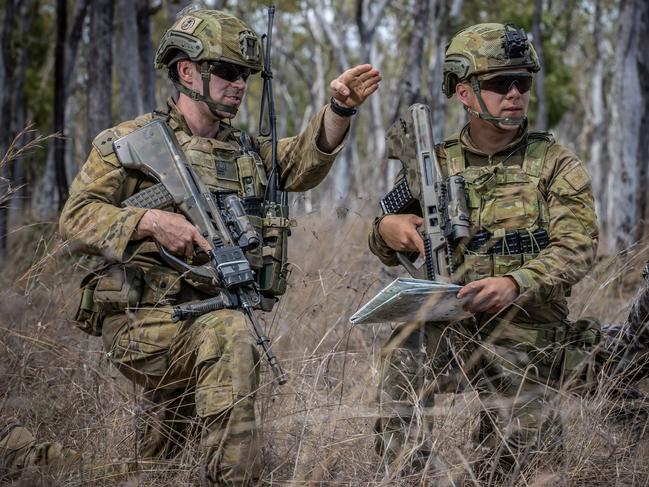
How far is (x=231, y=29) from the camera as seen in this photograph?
398cm

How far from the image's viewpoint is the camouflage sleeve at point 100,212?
3695 mm

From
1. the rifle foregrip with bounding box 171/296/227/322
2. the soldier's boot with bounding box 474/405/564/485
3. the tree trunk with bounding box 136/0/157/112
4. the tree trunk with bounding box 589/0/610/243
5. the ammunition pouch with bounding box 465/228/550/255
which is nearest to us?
the soldier's boot with bounding box 474/405/564/485

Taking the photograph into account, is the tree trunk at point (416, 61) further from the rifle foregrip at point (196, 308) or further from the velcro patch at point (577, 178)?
the rifle foregrip at point (196, 308)

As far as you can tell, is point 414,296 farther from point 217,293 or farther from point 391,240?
point 217,293

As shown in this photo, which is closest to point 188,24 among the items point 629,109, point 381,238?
point 381,238

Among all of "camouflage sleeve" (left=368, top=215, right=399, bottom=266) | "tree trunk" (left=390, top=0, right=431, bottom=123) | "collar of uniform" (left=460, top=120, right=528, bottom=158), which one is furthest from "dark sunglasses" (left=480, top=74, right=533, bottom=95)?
"tree trunk" (left=390, top=0, right=431, bottom=123)

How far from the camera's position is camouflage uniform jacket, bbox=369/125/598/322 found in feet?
11.6

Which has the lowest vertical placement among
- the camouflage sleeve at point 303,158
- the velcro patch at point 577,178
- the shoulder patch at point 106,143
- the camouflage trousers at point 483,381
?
the camouflage trousers at point 483,381

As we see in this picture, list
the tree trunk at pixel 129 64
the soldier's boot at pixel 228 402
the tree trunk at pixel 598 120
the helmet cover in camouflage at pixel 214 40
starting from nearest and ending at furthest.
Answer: the soldier's boot at pixel 228 402
the helmet cover in camouflage at pixel 214 40
the tree trunk at pixel 129 64
the tree trunk at pixel 598 120

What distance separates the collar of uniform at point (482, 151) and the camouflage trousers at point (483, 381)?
2.21 ft

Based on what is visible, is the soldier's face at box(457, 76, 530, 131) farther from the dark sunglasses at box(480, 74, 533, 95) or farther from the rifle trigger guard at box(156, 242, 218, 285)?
the rifle trigger guard at box(156, 242, 218, 285)

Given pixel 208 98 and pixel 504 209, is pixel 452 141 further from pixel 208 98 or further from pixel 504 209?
pixel 208 98

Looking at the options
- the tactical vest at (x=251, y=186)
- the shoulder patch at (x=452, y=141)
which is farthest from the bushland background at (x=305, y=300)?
the shoulder patch at (x=452, y=141)

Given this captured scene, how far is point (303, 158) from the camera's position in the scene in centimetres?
403
